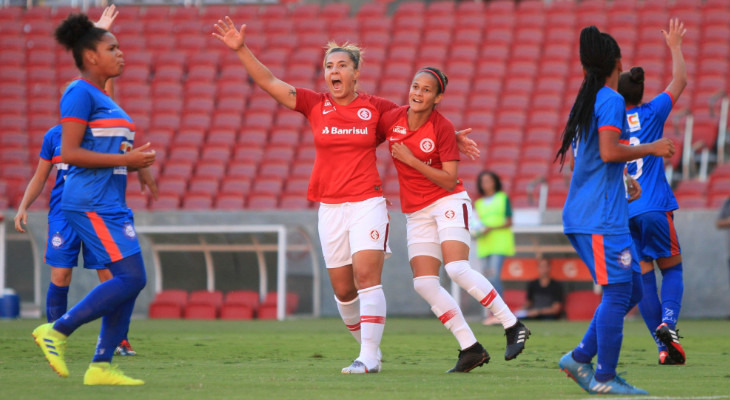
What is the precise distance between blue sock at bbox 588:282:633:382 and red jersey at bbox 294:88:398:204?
6.08 ft

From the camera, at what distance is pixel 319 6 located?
21469 mm

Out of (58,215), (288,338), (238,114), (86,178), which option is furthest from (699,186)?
(86,178)

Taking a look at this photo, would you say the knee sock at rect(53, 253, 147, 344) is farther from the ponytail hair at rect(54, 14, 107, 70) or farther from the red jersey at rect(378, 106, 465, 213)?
the red jersey at rect(378, 106, 465, 213)

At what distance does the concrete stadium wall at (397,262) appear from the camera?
1305cm

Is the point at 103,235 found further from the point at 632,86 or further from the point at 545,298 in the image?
the point at 545,298

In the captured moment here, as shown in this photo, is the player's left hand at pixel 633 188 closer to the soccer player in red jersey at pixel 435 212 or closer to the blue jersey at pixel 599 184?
the soccer player in red jersey at pixel 435 212

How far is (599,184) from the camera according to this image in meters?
5.03

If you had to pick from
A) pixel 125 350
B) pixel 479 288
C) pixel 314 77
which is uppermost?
pixel 314 77

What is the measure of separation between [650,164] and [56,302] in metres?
4.48

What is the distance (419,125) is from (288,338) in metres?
4.09

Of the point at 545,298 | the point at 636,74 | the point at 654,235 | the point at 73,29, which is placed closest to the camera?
the point at 73,29

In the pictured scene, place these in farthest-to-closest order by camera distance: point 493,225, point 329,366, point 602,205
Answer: point 493,225 → point 329,366 → point 602,205

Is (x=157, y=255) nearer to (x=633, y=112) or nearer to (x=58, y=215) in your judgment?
(x=58, y=215)

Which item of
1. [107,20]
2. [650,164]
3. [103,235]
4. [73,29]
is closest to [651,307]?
[650,164]
